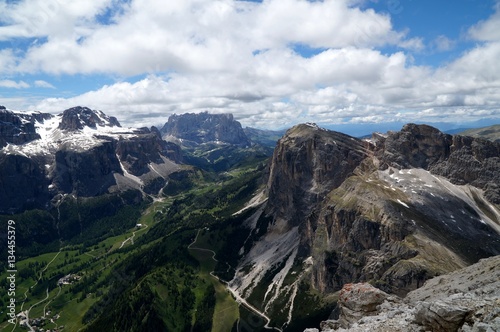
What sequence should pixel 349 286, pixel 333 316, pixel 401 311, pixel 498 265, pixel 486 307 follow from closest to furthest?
pixel 486 307
pixel 401 311
pixel 349 286
pixel 498 265
pixel 333 316

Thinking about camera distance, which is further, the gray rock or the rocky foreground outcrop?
the gray rock

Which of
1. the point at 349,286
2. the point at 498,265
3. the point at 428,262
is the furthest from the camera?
the point at 428,262

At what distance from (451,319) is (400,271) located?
149 m

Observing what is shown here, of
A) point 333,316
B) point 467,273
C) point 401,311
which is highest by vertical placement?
point 401,311

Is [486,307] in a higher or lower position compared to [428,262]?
higher

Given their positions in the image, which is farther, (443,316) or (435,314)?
(435,314)

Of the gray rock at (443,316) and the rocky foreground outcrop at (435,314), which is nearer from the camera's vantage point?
the rocky foreground outcrop at (435,314)

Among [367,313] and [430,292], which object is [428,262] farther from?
[367,313]

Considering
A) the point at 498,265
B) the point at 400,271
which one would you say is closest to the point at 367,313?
the point at 498,265

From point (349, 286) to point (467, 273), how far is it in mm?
41449

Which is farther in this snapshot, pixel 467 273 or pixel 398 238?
pixel 398 238

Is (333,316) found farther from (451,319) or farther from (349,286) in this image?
(451,319)

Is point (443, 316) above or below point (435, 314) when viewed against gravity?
above

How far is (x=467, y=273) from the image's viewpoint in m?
97.4
